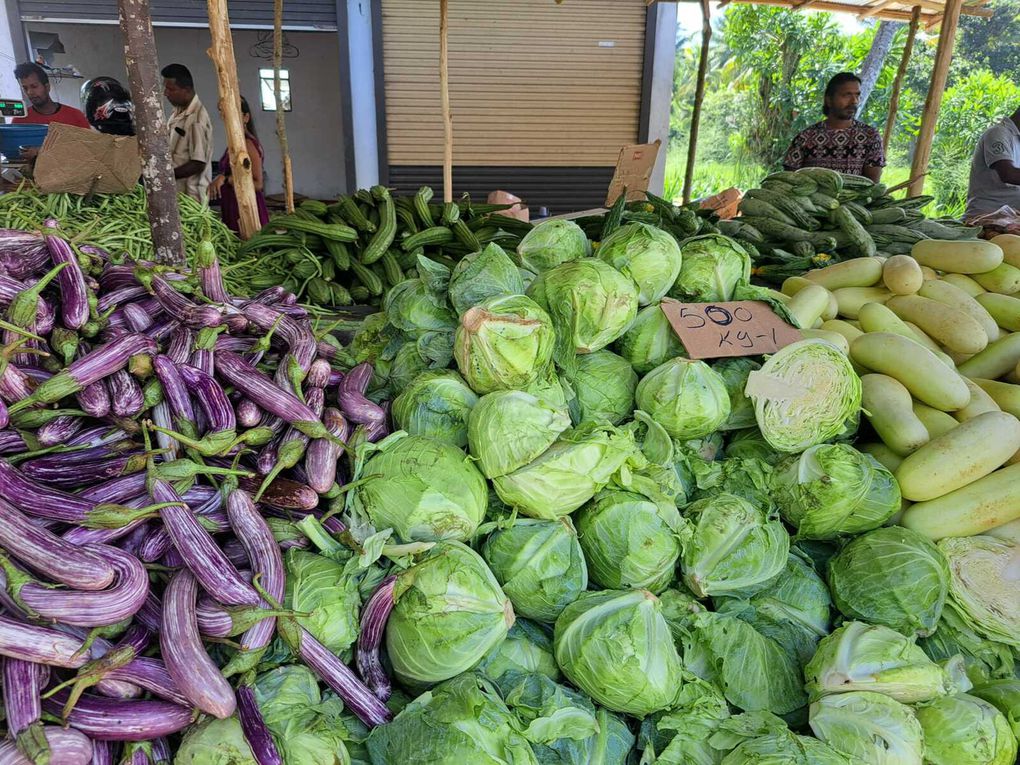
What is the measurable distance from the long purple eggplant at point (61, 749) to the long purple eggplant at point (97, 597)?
19 centimetres

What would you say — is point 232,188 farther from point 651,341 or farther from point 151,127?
point 651,341

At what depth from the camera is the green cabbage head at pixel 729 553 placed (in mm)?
1854

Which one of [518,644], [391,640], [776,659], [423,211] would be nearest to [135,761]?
[391,640]

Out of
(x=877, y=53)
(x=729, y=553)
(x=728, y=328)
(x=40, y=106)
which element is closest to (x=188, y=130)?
(x=40, y=106)

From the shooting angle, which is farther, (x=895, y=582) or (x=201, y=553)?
(x=895, y=582)

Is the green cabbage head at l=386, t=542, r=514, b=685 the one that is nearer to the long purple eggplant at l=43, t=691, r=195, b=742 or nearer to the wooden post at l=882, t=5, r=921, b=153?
the long purple eggplant at l=43, t=691, r=195, b=742

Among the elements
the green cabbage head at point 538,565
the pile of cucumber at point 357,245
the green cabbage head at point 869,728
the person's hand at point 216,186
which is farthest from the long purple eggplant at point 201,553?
the person's hand at point 216,186

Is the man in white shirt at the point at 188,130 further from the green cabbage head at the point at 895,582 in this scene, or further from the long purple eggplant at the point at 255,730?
the green cabbage head at the point at 895,582

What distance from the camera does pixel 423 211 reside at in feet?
15.2

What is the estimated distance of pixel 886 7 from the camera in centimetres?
798

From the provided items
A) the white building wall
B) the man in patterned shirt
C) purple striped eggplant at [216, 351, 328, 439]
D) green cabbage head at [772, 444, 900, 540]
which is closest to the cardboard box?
purple striped eggplant at [216, 351, 328, 439]

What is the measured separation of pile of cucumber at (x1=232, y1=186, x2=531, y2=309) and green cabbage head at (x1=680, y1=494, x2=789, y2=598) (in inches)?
106

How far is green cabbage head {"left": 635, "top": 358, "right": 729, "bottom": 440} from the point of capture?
6.55ft

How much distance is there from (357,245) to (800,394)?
331 cm
